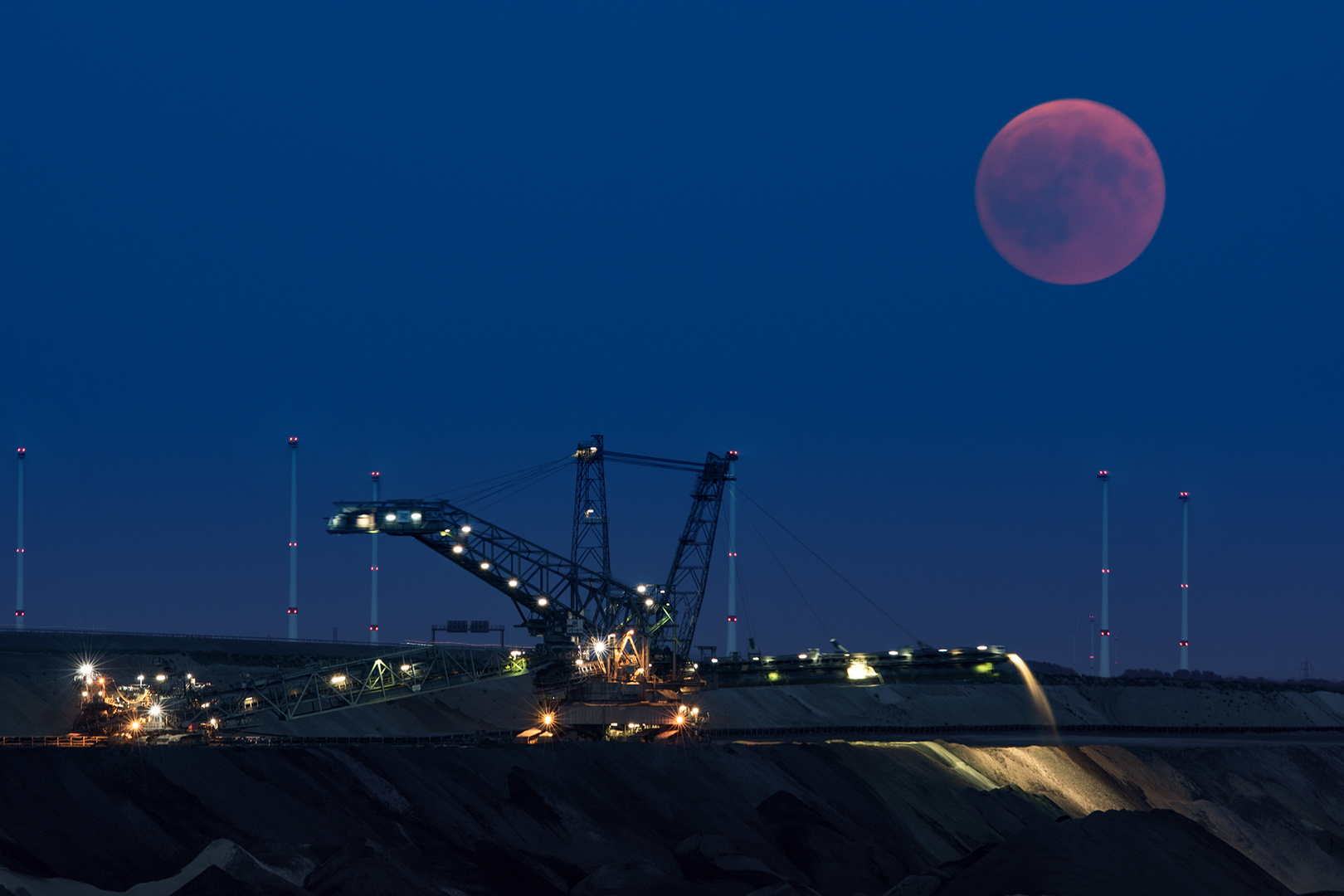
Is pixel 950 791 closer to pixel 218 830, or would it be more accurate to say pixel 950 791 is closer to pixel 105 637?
pixel 218 830

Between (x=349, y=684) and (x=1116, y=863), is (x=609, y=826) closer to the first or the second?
(x=1116, y=863)

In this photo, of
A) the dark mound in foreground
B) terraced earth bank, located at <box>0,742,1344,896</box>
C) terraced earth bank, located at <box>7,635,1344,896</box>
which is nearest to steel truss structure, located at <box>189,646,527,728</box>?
terraced earth bank, located at <box>7,635,1344,896</box>

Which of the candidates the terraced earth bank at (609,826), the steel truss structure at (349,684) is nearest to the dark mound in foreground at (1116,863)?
the terraced earth bank at (609,826)

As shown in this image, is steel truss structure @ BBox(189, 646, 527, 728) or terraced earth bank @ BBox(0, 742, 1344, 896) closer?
terraced earth bank @ BBox(0, 742, 1344, 896)

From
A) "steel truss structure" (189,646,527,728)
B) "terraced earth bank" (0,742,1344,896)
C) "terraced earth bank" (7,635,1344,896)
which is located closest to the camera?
"terraced earth bank" (0,742,1344,896)

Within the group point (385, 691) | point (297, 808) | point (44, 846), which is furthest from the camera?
point (385, 691)

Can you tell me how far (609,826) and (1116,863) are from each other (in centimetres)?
2229

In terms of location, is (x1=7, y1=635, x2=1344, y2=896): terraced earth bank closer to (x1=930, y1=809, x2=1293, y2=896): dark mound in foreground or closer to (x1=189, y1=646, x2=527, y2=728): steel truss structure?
(x1=930, y1=809, x2=1293, y2=896): dark mound in foreground

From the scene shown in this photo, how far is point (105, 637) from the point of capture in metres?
142

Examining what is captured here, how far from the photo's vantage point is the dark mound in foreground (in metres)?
50.2

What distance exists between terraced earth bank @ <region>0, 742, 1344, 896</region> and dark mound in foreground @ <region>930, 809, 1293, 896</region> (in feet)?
0.37

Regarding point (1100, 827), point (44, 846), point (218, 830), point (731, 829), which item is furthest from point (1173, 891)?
point (44, 846)

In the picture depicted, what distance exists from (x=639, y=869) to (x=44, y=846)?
69.3ft

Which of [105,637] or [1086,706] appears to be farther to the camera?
[1086,706]
